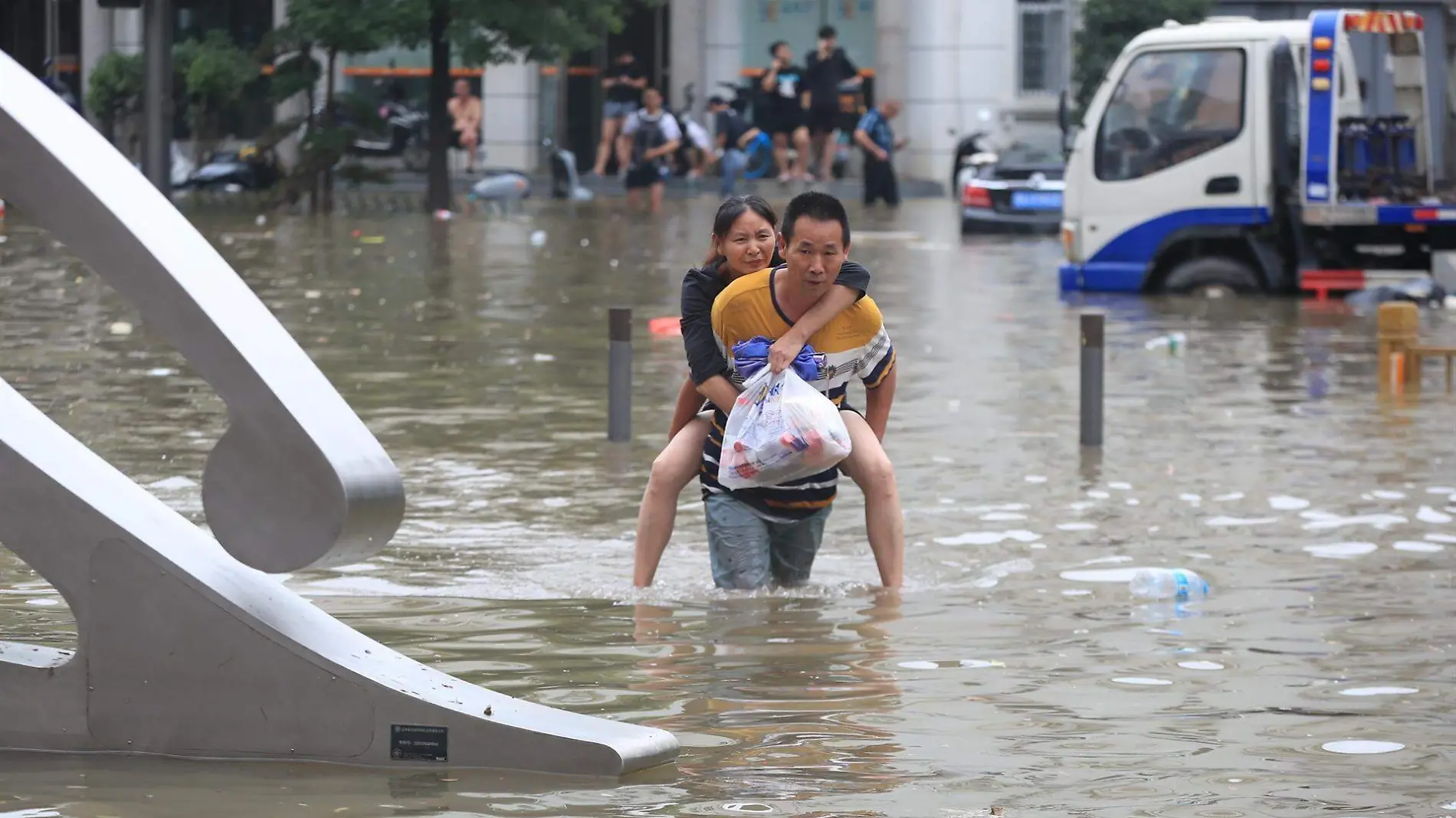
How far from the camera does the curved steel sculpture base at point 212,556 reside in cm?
518

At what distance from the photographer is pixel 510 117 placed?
4866cm

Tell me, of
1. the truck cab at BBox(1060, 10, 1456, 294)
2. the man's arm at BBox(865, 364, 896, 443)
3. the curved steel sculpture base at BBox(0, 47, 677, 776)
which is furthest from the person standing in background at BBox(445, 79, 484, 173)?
the curved steel sculpture base at BBox(0, 47, 677, 776)

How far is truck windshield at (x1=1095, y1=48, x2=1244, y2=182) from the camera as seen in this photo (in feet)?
71.9

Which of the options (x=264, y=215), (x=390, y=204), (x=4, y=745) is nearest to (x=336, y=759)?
(x=4, y=745)

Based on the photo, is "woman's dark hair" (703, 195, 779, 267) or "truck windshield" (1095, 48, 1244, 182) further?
"truck windshield" (1095, 48, 1244, 182)

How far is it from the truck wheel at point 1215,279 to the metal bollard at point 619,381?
1073 cm

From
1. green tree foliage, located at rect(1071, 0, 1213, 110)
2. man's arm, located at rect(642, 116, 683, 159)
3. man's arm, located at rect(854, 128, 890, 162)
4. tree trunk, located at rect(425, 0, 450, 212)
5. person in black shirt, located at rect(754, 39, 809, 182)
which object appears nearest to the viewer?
tree trunk, located at rect(425, 0, 450, 212)

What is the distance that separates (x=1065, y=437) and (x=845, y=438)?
534cm

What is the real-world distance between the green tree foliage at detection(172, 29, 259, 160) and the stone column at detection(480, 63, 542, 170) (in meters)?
11.0

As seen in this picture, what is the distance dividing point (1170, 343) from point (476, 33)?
1872cm

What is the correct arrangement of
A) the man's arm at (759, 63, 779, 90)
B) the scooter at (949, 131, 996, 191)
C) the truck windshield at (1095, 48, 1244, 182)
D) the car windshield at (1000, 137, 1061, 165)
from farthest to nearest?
the scooter at (949, 131, 996, 191)
the man's arm at (759, 63, 779, 90)
the car windshield at (1000, 137, 1061, 165)
the truck windshield at (1095, 48, 1244, 182)

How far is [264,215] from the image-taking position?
32719 mm

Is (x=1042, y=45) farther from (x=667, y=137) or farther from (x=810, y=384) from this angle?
(x=810, y=384)

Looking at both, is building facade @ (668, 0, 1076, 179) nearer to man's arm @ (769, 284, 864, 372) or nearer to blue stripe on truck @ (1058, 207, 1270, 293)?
blue stripe on truck @ (1058, 207, 1270, 293)
